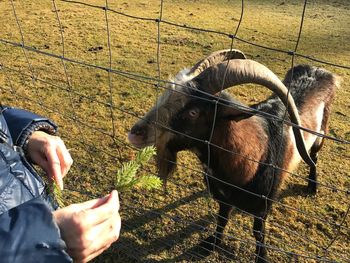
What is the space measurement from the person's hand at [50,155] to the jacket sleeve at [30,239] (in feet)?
1.86

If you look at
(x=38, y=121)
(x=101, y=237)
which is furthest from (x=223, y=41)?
(x=101, y=237)

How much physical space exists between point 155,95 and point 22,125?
356cm

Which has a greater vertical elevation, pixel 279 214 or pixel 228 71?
pixel 228 71

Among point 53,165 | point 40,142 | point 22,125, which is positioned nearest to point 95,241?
point 53,165

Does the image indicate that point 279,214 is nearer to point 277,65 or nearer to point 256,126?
point 256,126

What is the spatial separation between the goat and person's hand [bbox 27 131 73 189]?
0.91 metres

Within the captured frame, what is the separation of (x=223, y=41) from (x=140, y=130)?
5305 mm

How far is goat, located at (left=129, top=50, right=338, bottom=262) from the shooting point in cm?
263

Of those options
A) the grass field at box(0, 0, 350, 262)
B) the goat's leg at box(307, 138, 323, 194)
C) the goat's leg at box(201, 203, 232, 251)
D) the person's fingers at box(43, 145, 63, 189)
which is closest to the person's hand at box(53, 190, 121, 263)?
the person's fingers at box(43, 145, 63, 189)

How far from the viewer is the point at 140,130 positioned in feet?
9.49

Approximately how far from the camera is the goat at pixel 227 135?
2.63m

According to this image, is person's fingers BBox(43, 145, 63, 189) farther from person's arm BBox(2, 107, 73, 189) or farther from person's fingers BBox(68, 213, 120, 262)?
person's fingers BBox(68, 213, 120, 262)

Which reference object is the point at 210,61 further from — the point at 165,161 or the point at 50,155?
the point at 50,155

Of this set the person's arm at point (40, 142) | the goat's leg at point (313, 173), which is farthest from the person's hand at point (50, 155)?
the goat's leg at point (313, 173)
